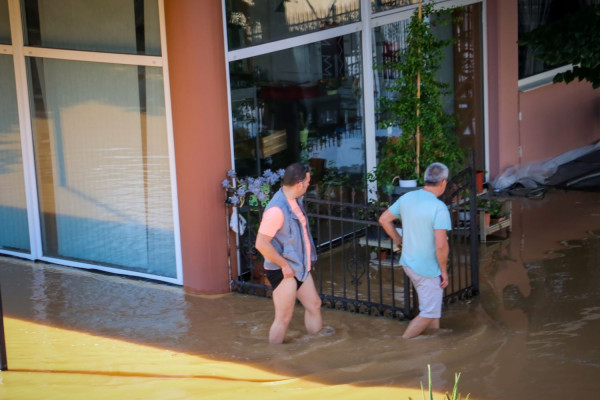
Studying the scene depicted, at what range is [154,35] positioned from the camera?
25.7 feet

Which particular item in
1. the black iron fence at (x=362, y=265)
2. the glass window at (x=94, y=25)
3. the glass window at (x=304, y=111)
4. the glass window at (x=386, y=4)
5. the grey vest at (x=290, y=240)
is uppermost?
the glass window at (x=386, y=4)

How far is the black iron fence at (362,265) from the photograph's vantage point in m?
7.11

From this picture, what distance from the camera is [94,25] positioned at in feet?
26.8

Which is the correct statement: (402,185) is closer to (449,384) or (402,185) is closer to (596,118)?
(449,384)

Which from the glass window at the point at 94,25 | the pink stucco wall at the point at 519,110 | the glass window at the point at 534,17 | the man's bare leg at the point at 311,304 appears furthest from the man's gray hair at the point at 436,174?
the glass window at the point at 534,17

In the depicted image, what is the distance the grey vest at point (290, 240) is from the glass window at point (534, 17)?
26.1ft

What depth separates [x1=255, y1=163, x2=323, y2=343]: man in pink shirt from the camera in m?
6.03

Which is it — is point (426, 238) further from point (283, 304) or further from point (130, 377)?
point (130, 377)

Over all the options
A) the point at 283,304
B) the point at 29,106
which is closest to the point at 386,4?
the point at 29,106

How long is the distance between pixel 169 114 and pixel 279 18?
1.68 meters

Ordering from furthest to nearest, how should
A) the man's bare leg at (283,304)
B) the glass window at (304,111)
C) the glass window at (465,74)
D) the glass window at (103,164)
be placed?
the glass window at (465,74) < the glass window at (304,111) < the glass window at (103,164) < the man's bare leg at (283,304)

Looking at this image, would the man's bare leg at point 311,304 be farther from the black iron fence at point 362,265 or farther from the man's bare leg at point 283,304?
the black iron fence at point 362,265

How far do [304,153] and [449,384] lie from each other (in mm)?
4306

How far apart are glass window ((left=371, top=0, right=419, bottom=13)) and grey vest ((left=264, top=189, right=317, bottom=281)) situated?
4355 mm
